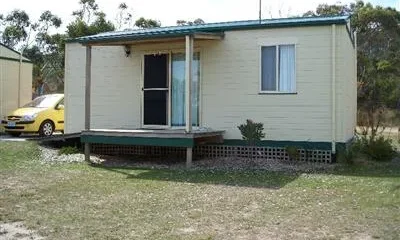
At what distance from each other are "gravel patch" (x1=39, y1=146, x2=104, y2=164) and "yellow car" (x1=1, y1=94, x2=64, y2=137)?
420 centimetres

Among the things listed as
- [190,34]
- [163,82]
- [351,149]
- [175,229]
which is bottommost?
[175,229]

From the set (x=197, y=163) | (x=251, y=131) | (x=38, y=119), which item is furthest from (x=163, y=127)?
(x=38, y=119)

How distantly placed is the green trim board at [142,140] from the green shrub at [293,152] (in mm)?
2361

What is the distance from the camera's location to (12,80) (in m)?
23.4

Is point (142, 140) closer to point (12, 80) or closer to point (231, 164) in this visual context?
point (231, 164)

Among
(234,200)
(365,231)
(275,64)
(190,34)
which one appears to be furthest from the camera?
(275,64)

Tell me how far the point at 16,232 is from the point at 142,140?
6764mm

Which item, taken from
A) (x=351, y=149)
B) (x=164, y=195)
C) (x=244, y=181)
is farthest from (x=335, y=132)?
(x=164, y=195)

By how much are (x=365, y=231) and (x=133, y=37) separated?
8844mm

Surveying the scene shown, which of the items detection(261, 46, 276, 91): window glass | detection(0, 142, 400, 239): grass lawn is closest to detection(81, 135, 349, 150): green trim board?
detection(0, 142, 400, 239): grass lawn

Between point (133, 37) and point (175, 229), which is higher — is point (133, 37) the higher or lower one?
the higher one

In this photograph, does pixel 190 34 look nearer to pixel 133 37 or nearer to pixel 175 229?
pixel 133 37

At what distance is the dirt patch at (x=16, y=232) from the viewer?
254 inches

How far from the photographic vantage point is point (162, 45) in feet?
49.5
